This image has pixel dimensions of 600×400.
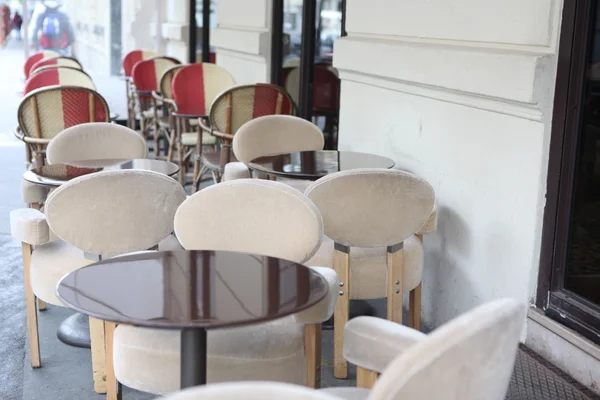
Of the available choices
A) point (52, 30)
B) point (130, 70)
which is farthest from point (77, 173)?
point (52, 30)

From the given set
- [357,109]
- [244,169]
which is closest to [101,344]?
[244,169]

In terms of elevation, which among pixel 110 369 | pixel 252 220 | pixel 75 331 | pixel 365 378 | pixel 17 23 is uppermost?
pixel 17 23

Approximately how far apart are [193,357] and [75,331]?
1681 mm

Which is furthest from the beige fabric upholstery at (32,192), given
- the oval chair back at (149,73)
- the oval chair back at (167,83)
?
the oval chair back at (149,73)

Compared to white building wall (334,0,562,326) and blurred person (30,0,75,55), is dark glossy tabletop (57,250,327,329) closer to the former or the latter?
white building wall (334,0,562,326)

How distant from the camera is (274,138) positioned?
4.29 meters

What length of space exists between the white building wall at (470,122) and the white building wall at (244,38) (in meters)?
2.25

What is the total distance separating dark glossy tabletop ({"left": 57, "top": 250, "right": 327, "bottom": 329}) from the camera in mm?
1775

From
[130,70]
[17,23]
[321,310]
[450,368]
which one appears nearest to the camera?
[450,368]

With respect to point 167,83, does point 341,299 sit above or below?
below

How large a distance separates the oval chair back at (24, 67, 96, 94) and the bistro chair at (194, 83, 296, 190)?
140cm

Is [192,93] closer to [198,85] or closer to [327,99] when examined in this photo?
[198,85]

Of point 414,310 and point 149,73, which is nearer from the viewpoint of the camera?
point 414,310

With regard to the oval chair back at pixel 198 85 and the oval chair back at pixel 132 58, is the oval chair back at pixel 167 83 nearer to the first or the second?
the oval chair back at pixel 198 85
